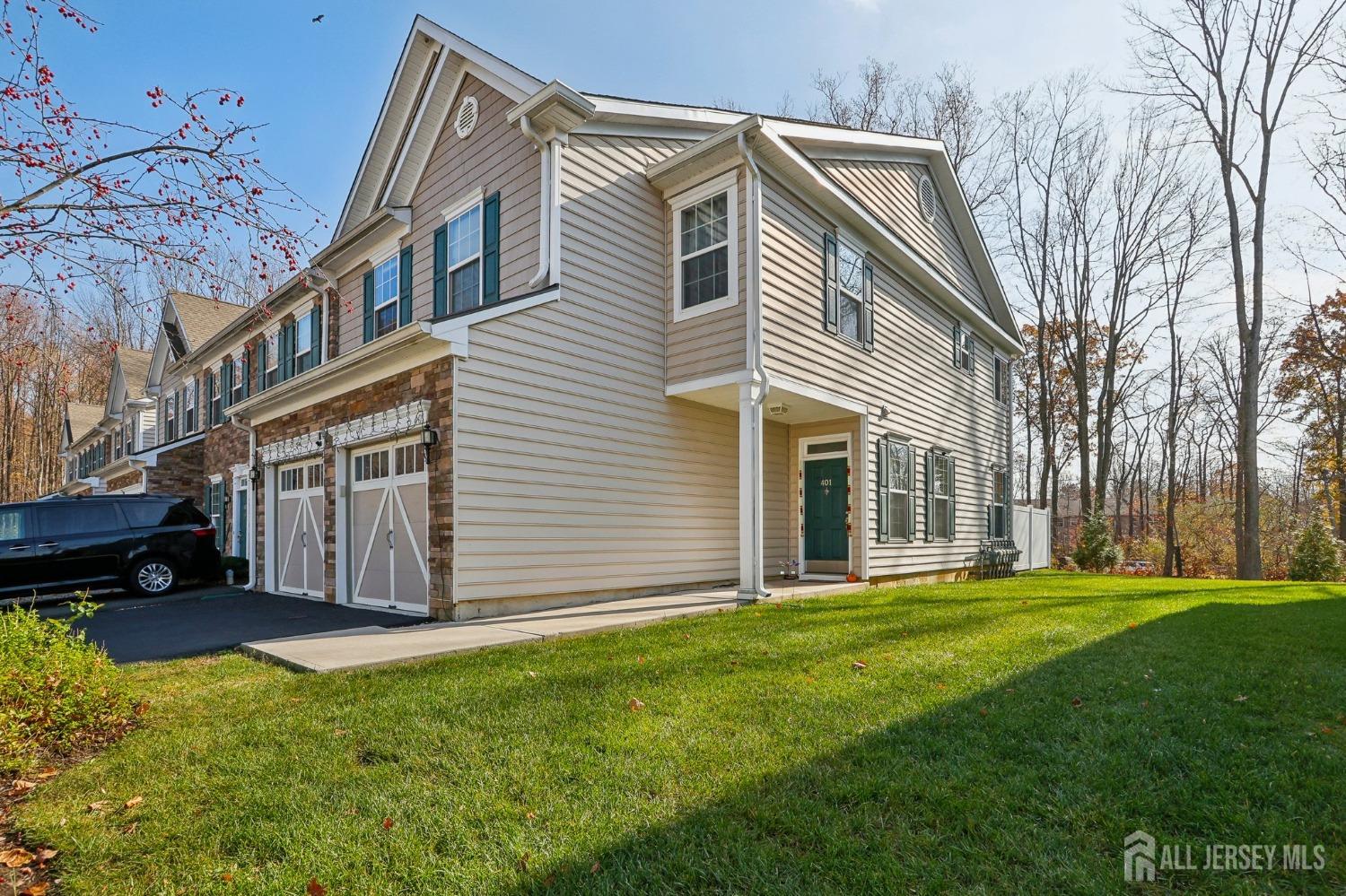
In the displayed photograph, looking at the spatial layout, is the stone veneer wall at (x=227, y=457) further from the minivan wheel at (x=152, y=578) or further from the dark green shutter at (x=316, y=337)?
the minivan wheel at (x=152, y=578)

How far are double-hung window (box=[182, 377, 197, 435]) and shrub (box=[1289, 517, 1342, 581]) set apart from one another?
28.8 m

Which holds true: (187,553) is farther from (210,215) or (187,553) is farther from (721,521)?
(210,215)

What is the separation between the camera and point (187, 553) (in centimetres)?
1209

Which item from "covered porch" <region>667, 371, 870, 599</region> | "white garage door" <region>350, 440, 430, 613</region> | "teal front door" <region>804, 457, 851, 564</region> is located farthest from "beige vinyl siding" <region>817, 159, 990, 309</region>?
"white garage door" <region>350, 440, 430, 613</region>

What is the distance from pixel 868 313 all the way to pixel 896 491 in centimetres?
289

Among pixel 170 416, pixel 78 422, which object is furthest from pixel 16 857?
pixel 78 422

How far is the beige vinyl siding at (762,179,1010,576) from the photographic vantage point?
8.98 meters

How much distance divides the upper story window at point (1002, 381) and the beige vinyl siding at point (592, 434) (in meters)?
9.43

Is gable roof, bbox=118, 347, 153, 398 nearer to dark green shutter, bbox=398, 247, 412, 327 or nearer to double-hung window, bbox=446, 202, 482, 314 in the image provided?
dark green shutter, bbox=398, 247, 412, 327

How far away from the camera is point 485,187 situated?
951cm

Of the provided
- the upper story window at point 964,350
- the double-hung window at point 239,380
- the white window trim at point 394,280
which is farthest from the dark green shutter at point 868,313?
the double-hung window at point 239,380

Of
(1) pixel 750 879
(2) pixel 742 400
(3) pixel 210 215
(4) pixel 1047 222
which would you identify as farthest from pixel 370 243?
(4) pixel 1047 222

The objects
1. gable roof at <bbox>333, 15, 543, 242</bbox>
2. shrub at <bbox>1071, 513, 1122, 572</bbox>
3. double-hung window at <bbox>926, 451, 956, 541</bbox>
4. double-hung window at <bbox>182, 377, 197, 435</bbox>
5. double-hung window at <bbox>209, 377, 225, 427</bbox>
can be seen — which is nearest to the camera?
gable roof at <bbox>333, 15, 543, 242</bbox>

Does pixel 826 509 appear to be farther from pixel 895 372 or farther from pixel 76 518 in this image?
pixel 76 518
